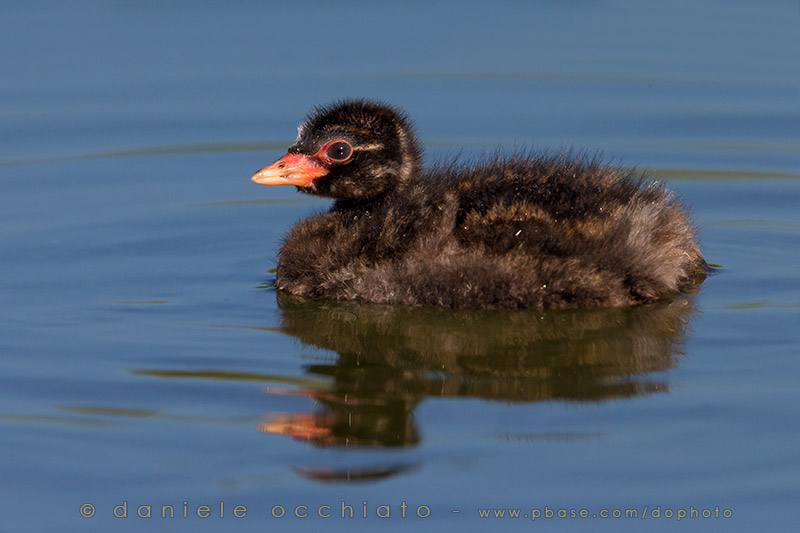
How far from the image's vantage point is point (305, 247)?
10.5 metres

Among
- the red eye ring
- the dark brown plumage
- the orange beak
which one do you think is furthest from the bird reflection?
the red eye ring

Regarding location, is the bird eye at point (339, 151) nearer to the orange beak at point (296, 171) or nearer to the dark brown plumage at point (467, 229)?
the dark brown plumage at point (467, 229)

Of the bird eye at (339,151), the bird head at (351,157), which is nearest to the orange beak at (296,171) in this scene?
the bird head at (351,157)

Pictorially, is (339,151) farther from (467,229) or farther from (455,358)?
(455,358)

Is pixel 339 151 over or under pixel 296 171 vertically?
over

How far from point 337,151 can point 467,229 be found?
129cm

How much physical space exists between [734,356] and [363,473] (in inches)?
107

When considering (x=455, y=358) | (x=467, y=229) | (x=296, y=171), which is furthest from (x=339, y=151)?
(x=455, y=358)

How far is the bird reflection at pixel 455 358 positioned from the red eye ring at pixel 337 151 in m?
1.03

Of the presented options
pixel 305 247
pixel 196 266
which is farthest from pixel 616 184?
pixel 196 266

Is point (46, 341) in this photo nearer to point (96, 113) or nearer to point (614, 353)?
point (614, 353)

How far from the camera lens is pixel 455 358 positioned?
9.09 meters

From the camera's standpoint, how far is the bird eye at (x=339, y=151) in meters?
10.5

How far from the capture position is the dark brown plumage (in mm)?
9695
